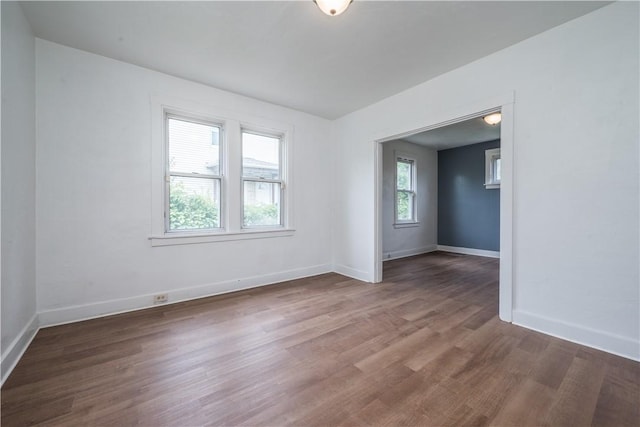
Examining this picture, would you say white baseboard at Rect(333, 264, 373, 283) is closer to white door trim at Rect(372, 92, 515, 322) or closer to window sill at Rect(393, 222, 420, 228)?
white door trim at Rect(372, 92, 515, 322)

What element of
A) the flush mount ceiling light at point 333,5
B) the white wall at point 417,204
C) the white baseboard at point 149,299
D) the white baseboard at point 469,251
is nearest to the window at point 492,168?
the white wall at point 417,204

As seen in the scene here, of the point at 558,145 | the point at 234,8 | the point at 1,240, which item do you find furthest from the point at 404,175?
the point at 1,240

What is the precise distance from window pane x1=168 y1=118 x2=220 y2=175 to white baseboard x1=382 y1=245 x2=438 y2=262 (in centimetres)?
400

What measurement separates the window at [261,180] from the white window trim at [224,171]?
0.09 m

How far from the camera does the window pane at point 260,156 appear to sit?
3.74 meters

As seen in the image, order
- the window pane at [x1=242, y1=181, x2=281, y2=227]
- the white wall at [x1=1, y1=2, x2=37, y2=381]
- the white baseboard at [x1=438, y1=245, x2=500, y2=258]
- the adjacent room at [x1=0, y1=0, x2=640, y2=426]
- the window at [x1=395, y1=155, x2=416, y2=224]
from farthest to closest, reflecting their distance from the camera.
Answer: the window at [x1=395, y1=155, x2=416, y2=224] < the white baseboard at [x1=438, y1=245, x2=500, y2=258] < the window pane at [x1=242, y1=181, x2=281, y2=227] < the white wall at [x1=1, y1=2, x2=37, y2=381] < the adjacent room at [x1=0, y1=0, x2=640, y2=426]

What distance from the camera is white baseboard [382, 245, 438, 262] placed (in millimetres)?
5813

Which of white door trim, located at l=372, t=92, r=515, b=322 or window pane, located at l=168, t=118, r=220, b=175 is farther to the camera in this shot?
window pane, located at l=168, t=118, r=220, b=175

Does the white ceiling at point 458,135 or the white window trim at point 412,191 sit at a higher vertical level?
the white ceiling at point 458,135

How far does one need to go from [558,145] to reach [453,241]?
4.87 m

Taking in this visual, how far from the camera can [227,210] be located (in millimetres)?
3473

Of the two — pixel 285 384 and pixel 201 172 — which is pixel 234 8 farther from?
pixel 285 384

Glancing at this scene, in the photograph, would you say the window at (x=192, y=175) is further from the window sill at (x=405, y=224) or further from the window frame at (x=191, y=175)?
the window sill at (x=405, y=224)

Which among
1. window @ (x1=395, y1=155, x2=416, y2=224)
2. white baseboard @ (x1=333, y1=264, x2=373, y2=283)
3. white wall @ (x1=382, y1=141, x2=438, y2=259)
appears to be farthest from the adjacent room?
Result: window @ (x1=395, y1=155, x2=416, y2=224)
